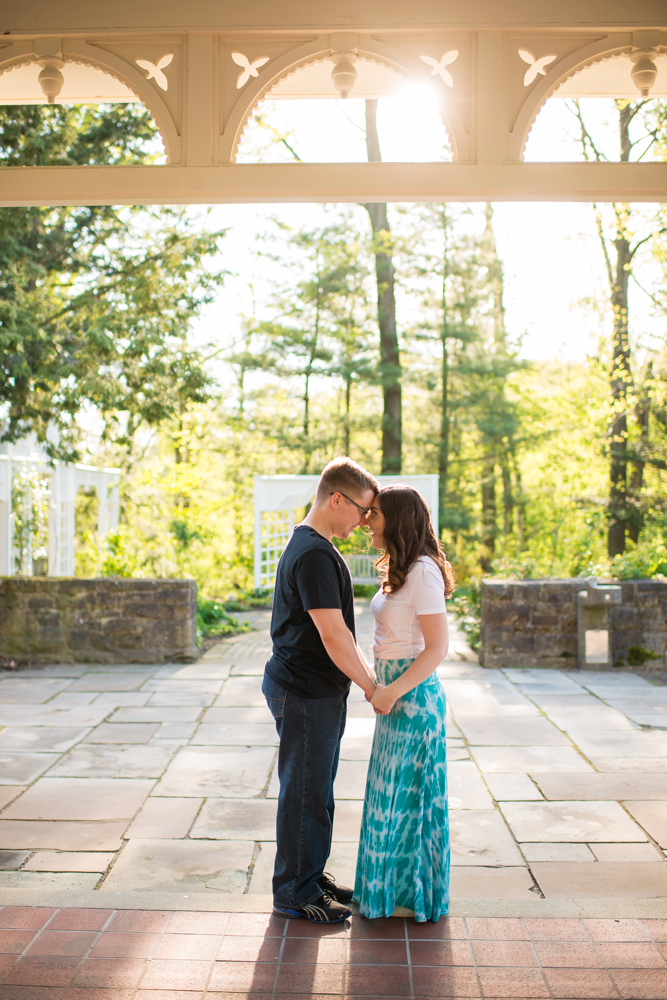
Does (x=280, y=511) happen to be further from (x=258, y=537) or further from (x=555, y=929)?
(x=555, y=929)

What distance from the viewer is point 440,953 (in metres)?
2.72

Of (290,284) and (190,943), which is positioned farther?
(290,284)

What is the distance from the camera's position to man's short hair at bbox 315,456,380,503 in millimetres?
2820

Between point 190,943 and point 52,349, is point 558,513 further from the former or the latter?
point 190,943

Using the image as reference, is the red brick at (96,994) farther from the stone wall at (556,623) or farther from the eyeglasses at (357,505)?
the stone wall at (556,623)

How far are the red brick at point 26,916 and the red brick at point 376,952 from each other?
3.70 ft

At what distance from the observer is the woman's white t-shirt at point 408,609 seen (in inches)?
109

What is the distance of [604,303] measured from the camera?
15.9 metres

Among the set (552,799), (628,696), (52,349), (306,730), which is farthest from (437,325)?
(306,730)

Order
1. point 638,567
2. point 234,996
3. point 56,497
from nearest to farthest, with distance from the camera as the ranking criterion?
1. point 234,996
2. point 638,567
3. point 56,497

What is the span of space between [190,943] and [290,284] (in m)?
15.8

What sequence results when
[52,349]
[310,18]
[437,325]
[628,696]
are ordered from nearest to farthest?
[310,18]
[628,696]
[52,349]
[437,325]

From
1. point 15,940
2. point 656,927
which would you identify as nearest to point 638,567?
point 656,927

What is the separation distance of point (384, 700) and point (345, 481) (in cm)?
77
